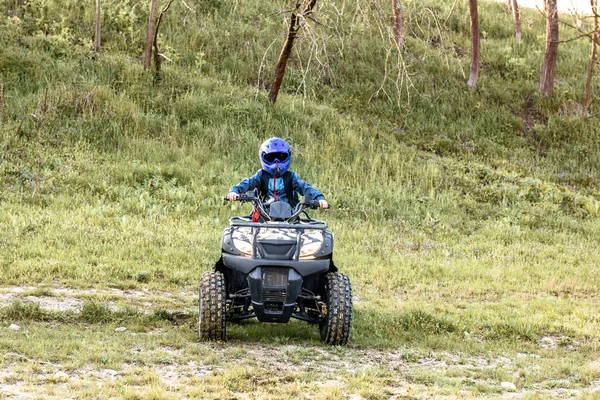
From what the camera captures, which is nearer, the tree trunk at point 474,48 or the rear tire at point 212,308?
the rear tire at point 212,308

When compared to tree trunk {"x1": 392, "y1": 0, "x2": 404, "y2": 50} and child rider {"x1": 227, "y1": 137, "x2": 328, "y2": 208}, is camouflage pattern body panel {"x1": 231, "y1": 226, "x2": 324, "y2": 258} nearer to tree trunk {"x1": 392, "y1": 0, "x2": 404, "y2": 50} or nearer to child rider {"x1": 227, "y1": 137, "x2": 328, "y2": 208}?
child rider {"x1": 227, "y1": 137, "x2": 328, "y2": 208}

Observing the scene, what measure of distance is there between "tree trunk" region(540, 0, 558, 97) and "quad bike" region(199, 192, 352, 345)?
20197 mm

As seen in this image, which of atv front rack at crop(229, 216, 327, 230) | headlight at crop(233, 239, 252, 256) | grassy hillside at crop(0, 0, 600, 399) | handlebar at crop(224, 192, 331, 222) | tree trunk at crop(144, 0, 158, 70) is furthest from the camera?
Answer: tree trunk at crop(144, 0, 158, 70)

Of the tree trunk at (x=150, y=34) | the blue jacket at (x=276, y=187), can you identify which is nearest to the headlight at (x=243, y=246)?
the blue jacket at (x=276, y=187)

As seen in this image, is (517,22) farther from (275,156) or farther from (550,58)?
(275,156)

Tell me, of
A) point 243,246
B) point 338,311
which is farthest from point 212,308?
point 338,311

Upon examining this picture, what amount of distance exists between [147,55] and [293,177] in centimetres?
1186

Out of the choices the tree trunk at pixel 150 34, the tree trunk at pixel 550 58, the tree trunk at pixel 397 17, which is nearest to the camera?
the tree trunk at pixel 397 17

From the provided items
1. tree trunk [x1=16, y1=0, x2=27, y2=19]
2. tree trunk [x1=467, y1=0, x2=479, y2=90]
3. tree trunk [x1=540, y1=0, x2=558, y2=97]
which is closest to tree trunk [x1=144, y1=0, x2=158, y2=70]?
tree trunk [x1=16, y1=0, x2=27, y2=19]

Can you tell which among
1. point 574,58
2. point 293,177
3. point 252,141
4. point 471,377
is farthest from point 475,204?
point 574,58

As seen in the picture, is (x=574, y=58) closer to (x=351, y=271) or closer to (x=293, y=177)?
(x=351, y=271)

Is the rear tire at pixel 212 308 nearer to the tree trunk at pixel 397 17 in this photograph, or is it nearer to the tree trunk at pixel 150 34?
the tree trunk at pixel 397 17

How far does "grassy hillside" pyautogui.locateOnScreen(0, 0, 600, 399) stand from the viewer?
6934 millimetres

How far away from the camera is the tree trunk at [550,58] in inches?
1011
